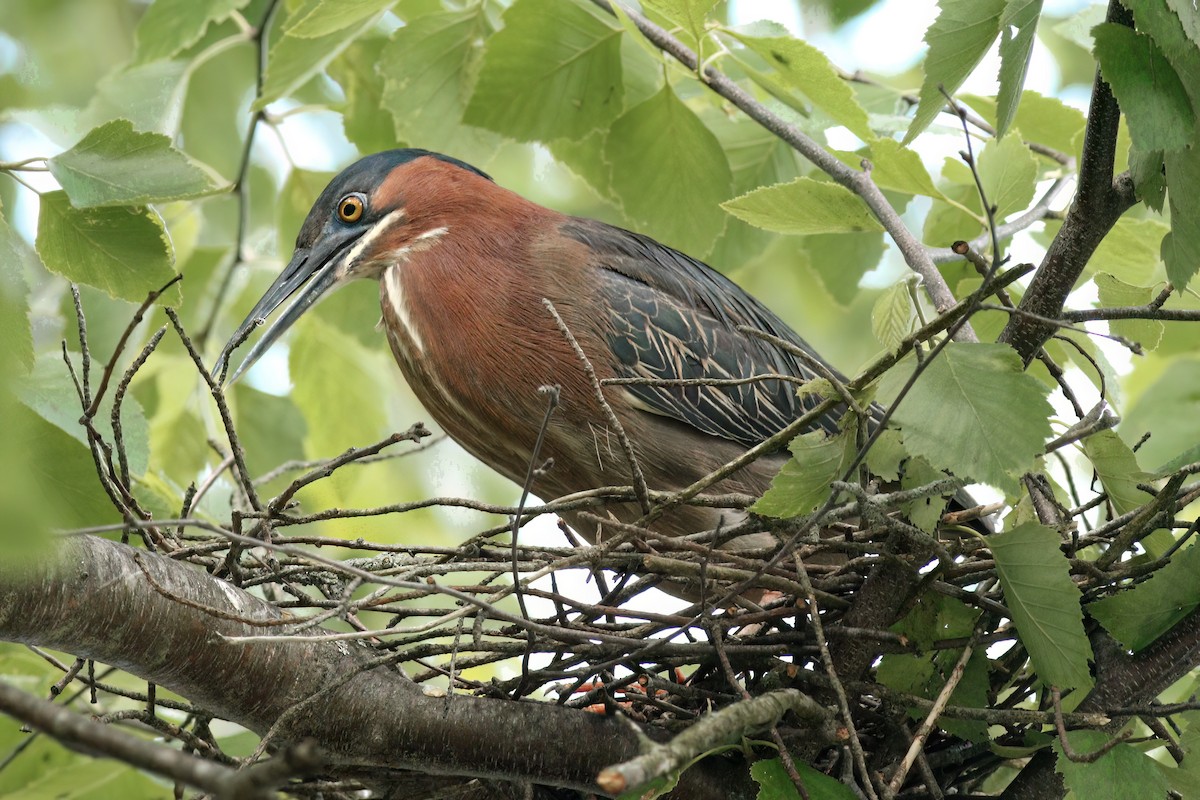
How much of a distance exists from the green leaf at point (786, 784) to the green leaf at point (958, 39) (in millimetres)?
1056

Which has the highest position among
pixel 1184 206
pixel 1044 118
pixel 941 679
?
pixel 1044 118

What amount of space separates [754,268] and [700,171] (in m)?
2.01

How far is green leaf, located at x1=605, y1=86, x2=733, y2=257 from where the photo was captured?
2.85m

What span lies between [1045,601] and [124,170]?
1652mm

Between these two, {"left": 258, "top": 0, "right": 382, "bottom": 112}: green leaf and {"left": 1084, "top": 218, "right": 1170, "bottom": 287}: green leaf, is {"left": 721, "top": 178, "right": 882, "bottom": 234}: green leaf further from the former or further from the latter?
{"left": 258, "top": 0, "right": 382, "bottom": 112}: green leaf

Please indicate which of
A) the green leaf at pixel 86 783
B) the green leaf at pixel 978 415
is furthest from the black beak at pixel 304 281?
the green leaf at pixel 978 415

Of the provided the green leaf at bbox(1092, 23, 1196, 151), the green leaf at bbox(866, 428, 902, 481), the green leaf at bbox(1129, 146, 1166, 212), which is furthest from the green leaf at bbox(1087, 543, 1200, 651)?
the green leaf at bbox(1092, 23, 1196, 151)

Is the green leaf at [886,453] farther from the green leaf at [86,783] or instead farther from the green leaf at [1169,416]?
the green leaf at [86,783]

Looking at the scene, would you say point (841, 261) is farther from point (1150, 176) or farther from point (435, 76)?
point (1150, 176)

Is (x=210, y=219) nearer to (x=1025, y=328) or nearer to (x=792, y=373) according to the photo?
(x=792, y=373)

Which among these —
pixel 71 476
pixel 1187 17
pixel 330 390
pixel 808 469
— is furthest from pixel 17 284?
pixel 330 390

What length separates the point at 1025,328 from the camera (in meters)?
1.90

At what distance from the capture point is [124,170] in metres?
2.00

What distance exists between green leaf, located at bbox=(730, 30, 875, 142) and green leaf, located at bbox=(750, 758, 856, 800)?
4.12 feet
